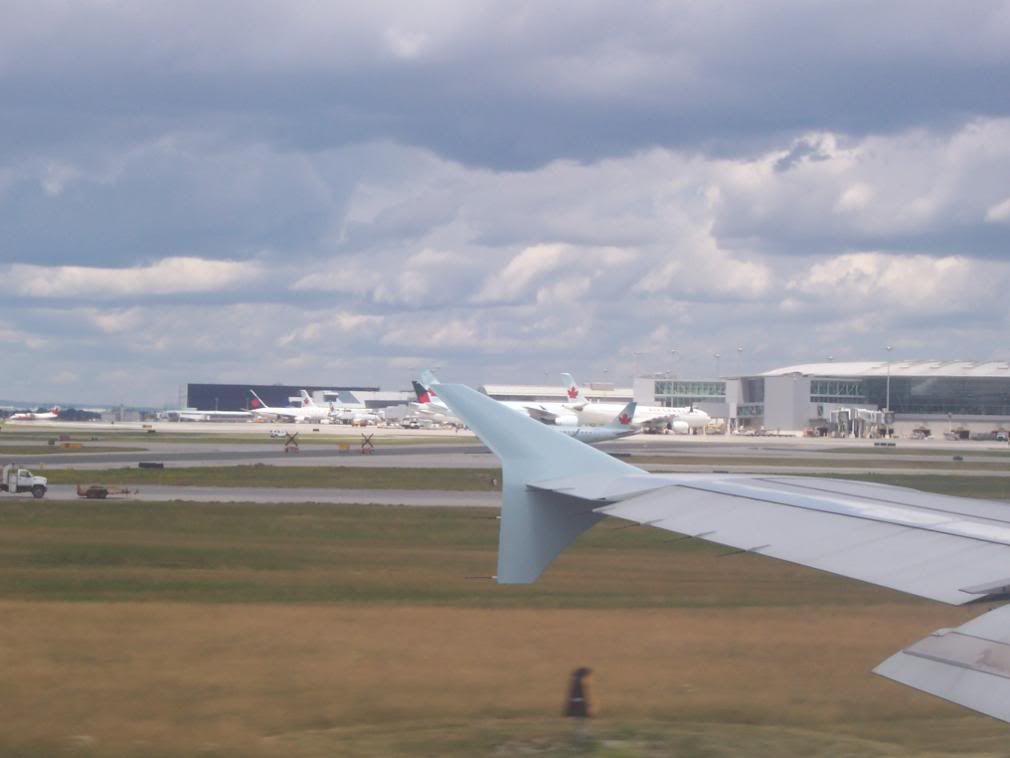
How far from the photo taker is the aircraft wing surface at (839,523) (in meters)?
5.77

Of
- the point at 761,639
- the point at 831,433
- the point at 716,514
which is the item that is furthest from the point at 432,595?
the point at 831,433

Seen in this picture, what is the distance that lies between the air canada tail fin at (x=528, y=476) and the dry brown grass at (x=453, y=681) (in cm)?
165

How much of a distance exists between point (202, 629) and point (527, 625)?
3.97 m

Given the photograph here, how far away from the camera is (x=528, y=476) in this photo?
8.54 metres

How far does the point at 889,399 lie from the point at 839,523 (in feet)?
449

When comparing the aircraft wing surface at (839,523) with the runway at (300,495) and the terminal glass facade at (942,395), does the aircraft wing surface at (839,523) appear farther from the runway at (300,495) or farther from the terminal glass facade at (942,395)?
the terminal glass facade at (942,395)

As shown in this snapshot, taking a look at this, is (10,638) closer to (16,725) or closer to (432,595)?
(16,725)

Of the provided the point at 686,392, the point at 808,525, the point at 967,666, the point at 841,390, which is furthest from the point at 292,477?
the point at 686,392

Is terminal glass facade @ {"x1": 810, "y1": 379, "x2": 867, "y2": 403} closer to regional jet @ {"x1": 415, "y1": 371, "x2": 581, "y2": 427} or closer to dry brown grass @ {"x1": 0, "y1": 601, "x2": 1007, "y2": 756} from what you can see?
regional jet @ {"x1": 415, "y1": 371, "x2": 581, "y2": 427}

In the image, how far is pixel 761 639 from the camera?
13172 millimetres

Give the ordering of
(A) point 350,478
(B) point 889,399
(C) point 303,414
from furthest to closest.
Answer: (C) point 303,414 → (B) point 889,399 → (A) point 350,478

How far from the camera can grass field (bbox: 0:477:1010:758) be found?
29.8 feet

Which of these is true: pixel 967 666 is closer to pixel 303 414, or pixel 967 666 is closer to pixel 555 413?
pixel 555 413

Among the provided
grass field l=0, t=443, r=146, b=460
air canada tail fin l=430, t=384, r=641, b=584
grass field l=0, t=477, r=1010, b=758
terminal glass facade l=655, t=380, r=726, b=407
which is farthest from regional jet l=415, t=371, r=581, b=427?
air canada tail fin l=430, t=384, r=641, b=584
